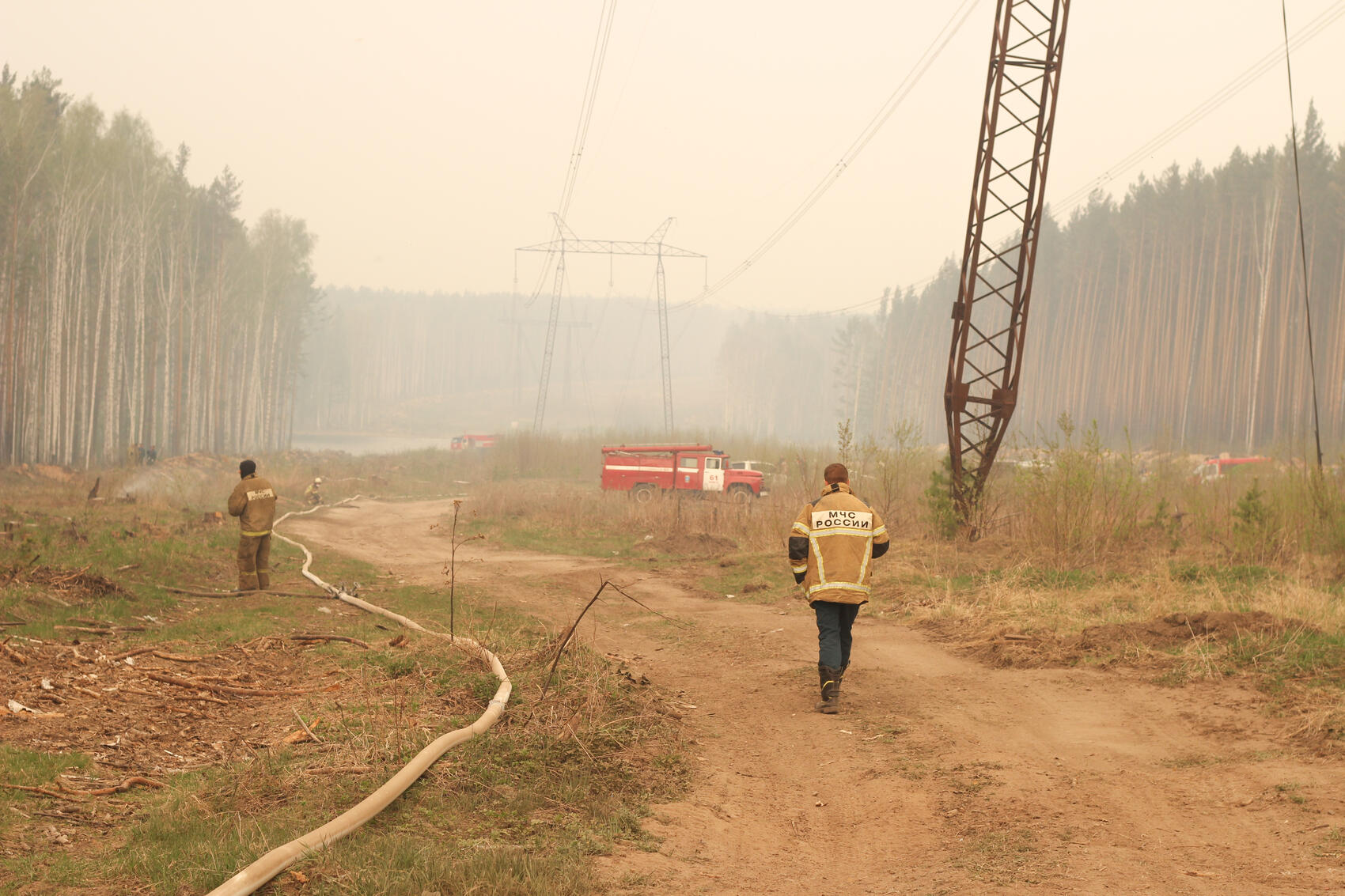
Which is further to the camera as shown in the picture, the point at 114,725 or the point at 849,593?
the point at 849,593

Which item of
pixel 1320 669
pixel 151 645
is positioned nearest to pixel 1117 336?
pixel 1320 669

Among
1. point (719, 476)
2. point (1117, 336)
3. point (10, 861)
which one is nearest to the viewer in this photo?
point (10, 861)

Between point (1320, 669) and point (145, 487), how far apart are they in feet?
94.3

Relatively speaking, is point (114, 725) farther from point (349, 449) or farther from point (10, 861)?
point (349, 449)

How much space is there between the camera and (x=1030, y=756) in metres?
6.71

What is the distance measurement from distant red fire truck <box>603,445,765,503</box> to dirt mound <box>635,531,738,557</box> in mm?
12283

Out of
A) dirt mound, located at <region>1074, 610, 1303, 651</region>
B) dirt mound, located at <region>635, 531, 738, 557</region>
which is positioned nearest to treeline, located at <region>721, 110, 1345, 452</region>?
dirt mound, located at <region>635, 531, 738, 557</region>

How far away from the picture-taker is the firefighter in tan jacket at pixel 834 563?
8.04 meters

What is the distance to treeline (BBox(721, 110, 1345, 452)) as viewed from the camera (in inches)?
1841

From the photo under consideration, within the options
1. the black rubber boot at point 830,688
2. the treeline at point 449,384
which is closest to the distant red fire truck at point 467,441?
the treeline at point 449,384

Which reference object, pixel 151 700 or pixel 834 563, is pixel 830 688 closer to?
pixel 834 563

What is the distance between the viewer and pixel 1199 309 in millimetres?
54812

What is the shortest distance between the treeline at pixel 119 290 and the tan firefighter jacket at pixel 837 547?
35070 millimetres

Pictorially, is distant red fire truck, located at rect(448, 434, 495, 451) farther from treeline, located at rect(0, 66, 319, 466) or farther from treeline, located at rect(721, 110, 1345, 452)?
treeline, located at rect(721, 110, 1345, 452)
